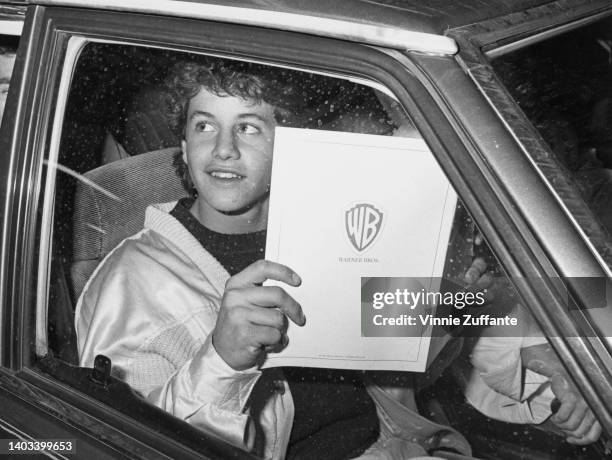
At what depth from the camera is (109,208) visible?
1.73 m

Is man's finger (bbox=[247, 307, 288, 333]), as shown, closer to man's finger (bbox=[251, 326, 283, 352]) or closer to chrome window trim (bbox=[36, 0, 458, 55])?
man's finger (bbox=[251, 326, 283, 352])

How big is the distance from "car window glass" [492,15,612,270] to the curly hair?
36 centimetres

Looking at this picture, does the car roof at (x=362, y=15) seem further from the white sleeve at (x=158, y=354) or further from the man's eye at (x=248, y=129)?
the white sleeve at (x=158, y=354)

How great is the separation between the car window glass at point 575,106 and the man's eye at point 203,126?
1.78 ft

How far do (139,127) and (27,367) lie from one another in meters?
0.56

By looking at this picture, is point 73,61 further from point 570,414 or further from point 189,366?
point 570,414

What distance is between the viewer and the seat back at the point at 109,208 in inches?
67.0

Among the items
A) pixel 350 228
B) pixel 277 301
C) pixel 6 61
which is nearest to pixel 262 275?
→ pixel 277 301

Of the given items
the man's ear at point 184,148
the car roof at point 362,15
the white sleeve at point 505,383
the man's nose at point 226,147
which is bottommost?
the white sleeve at point 505,383

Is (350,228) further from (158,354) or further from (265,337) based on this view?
(158,354)

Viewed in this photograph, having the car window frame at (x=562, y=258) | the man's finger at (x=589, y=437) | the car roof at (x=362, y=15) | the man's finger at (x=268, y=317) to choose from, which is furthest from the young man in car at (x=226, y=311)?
the car window frame at (x=562, y=258)

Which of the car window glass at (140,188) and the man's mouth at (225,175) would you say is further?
the man's mouth at (225,175)

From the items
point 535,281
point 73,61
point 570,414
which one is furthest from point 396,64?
point 73,61

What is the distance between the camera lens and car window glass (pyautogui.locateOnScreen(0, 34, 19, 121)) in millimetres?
1742
